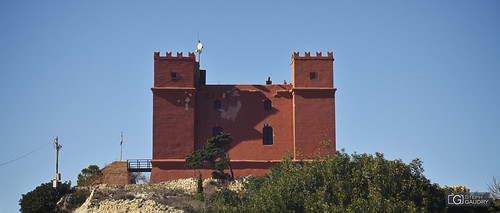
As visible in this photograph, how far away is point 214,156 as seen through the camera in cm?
4853

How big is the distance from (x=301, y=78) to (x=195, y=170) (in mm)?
9411

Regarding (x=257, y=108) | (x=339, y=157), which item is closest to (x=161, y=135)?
(x=257, y=108)

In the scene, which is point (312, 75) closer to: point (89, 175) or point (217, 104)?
point (217, 104)

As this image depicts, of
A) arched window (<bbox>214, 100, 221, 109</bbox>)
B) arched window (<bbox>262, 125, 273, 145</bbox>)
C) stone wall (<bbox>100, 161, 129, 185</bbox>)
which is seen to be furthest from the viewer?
stone wall (<bbox>100, 161, 129, 185</bbox>)

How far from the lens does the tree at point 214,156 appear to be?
48.2 m

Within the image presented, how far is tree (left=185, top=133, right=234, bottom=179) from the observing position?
48219mm

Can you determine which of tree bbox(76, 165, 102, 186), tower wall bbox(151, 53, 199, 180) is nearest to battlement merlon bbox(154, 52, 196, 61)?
tower wall bbox(151, 53, 199, 180)

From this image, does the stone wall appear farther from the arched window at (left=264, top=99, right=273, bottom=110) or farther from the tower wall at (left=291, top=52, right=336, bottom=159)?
the tower wall at (left=291, top=52, right=336, bottom=159)

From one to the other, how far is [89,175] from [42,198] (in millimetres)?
7869

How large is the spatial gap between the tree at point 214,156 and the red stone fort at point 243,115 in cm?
141

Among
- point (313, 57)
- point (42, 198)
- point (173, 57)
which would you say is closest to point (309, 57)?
point (313, 57)

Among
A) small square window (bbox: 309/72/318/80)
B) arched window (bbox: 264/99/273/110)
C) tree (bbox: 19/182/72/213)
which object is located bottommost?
tree (bbox: 19/182/72/213)

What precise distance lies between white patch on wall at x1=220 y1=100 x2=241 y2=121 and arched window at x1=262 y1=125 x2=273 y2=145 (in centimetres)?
222

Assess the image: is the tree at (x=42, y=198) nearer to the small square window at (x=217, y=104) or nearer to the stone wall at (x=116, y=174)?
the stone wall at (x=116, y=174)
